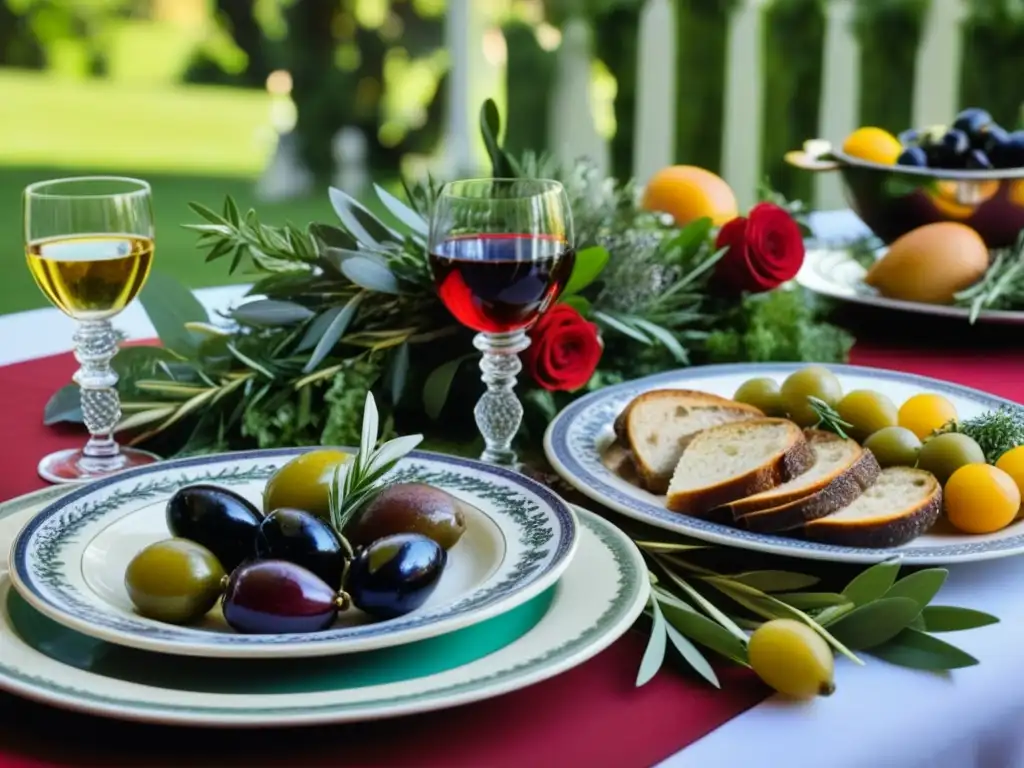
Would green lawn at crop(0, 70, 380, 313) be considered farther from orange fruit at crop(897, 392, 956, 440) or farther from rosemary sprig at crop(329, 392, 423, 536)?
rosemary sprig at crop(329, 392, 423, 536)

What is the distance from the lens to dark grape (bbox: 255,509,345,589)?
2.54ft

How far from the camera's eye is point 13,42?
9.85m

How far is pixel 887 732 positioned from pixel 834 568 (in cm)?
20

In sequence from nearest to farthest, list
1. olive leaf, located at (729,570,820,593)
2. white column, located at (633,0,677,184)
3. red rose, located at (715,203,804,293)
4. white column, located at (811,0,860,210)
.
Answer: olive leaf, located at (729,570,820,593) → red rose, located at (715,203,804,293) → white column, located at (811,0,860,210) → white column, located at (633,0,677,184)

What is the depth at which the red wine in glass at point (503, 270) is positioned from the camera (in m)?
1.07

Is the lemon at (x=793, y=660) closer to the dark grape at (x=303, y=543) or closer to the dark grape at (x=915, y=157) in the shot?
the dark grape at (x=303, y=543)

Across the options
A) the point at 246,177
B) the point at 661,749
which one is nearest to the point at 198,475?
the point at 661,749

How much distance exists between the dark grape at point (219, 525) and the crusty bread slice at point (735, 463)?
327 millimetres

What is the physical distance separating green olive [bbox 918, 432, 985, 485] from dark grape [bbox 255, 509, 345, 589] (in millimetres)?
490

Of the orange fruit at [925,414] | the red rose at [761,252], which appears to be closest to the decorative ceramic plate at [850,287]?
the red rose at [761,252]

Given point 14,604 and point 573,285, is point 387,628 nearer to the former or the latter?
point 14,604

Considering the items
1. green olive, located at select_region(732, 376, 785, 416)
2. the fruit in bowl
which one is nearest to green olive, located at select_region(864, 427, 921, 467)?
green olive, located at select_region(732, 376, 785, 416)

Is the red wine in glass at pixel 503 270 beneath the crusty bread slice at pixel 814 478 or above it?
above

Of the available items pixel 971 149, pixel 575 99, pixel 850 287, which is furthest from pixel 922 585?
pixel 575 99
